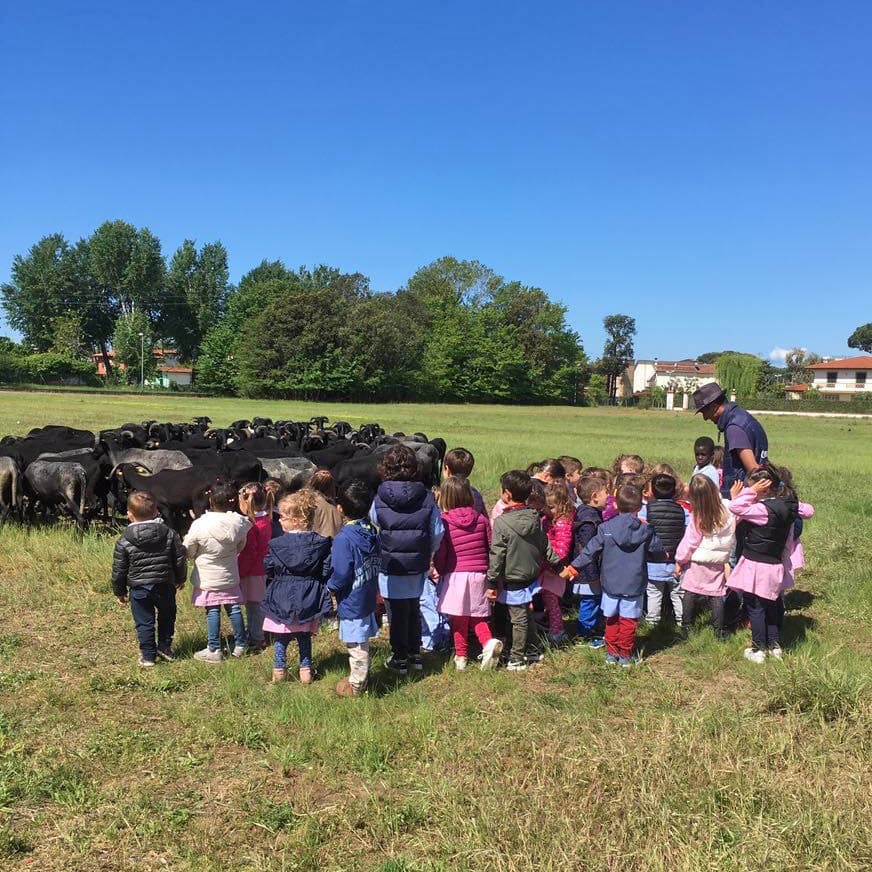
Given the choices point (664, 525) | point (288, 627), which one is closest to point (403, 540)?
point (288, 627)

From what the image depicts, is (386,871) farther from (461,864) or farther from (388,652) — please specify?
(388,652)

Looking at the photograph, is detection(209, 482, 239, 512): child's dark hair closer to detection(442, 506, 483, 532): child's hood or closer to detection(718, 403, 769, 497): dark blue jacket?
detection(442, 506, 483, 532): child's hood

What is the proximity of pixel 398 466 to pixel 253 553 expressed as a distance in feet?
5.82

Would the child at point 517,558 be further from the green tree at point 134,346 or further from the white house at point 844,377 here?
the white house at point 844,377

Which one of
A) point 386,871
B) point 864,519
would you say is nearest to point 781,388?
point 864,519

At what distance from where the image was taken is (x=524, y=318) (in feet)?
289

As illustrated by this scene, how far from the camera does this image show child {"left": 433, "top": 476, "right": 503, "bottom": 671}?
5922 millimetres

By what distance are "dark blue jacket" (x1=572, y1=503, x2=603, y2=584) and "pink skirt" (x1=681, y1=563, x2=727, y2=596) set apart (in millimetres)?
862

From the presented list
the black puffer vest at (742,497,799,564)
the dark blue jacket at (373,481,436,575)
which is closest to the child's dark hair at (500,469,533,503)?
the dark blue jacket at (373,481,436,575)

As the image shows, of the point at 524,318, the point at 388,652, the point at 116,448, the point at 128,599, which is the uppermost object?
the point at 524,318

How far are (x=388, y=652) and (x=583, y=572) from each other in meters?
1.89

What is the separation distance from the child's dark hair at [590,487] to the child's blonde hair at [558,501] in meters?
0.35

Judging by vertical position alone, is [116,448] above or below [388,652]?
above

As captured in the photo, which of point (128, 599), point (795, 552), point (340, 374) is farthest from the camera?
point (340, 374)
